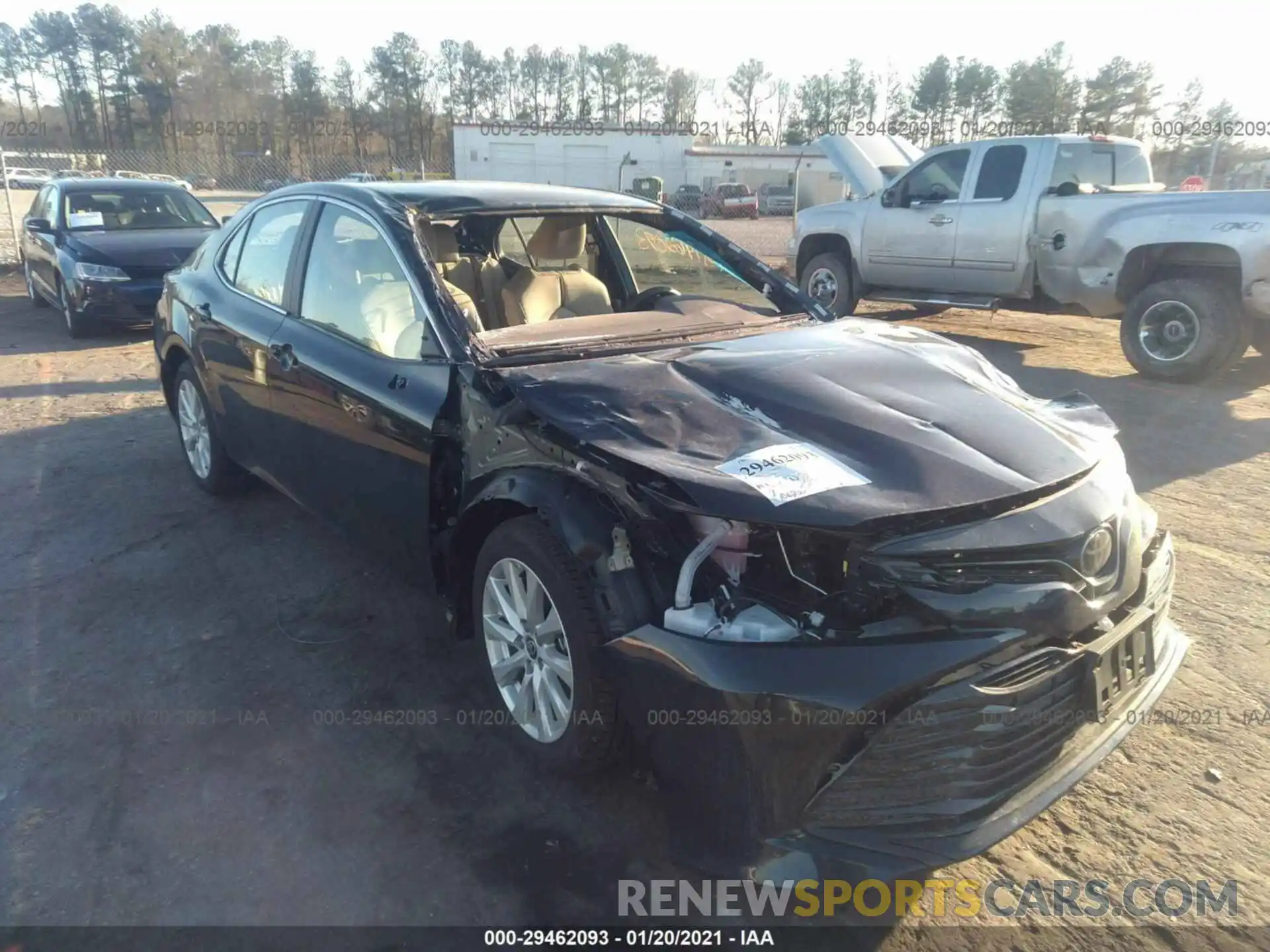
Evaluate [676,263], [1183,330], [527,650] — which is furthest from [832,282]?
[527,650]

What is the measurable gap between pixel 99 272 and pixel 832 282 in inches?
326

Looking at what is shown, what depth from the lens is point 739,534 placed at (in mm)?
2318

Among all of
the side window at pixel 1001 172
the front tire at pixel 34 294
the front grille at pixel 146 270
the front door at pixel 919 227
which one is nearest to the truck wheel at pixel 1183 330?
the side window at pixel 1001 172

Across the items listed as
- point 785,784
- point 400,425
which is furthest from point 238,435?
point 785,784

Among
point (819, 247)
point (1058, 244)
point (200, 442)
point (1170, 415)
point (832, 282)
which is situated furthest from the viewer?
point (819, 247)

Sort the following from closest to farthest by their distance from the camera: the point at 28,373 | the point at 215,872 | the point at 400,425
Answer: the point at 215,872 < the point at 400,425 < the point at 28,373

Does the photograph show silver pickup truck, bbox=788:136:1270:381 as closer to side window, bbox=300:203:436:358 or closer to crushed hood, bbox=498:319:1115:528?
crushed hood, bbox=498:319:1115:528

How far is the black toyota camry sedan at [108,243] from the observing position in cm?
970

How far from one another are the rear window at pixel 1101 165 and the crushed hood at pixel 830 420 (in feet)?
22.3

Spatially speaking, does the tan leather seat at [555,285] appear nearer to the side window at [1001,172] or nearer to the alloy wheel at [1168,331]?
the alloy wheel at [1168,331]

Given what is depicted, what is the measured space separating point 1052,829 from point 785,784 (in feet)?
3.54

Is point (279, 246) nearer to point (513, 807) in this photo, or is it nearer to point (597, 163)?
point (513, 807)

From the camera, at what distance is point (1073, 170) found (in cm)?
904

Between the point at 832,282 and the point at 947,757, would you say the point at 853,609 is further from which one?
the point at 832,282
